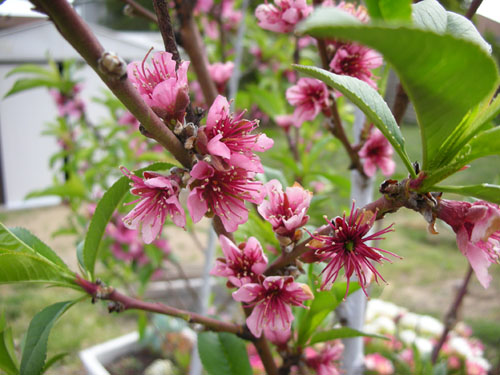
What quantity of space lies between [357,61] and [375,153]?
19 centimetres

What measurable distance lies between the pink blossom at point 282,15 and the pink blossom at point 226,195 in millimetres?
374

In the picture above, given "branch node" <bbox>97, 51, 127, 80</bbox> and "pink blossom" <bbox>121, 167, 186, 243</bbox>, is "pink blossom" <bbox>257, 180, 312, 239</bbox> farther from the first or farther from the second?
"branch node" <bbox>97, 51, 127, 80</bbox>

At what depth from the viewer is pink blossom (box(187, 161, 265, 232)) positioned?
473mm

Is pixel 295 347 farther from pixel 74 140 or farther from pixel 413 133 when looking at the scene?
pixel 413 133

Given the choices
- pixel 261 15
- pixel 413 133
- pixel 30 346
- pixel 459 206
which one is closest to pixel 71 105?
pixel 261 15

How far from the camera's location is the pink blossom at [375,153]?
0.78 meters

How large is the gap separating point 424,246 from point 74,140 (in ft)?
11.7

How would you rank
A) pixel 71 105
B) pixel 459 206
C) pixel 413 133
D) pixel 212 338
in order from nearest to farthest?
pixel 459 206 < pixel 212 338 < pixel 71 105 < pixel 413 133

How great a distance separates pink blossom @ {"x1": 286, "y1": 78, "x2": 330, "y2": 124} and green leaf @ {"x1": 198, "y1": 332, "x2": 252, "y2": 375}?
442 mm

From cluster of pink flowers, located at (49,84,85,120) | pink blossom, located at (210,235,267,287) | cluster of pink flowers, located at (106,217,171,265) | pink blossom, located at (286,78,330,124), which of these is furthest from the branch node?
cluster of pink flowers, located at (49,84,85,120)

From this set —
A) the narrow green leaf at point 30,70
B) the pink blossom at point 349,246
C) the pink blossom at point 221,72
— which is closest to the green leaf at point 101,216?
the pink blossom at point 349,246

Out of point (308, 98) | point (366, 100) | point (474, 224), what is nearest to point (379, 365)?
point (308, 98)

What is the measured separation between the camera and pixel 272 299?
0.53m

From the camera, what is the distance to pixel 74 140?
2441mm
